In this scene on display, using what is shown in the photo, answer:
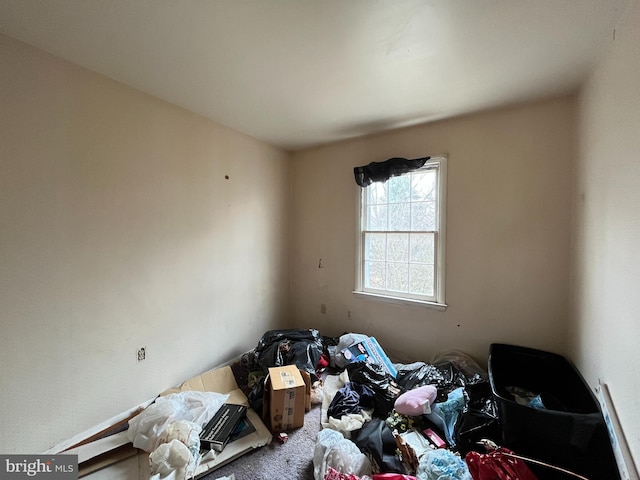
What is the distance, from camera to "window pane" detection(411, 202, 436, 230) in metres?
2.60

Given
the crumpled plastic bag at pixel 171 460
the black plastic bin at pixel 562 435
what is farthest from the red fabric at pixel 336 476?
the black plastic bin at pixel 562 435

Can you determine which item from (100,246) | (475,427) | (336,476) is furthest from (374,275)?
(100,246)

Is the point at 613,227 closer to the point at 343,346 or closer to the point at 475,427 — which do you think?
the point at 475,427

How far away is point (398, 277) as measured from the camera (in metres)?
2.81

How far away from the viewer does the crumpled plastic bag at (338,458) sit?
4.70 feet

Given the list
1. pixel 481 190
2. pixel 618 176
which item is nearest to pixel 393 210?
pixel 481 190

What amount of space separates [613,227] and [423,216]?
1.40 metres

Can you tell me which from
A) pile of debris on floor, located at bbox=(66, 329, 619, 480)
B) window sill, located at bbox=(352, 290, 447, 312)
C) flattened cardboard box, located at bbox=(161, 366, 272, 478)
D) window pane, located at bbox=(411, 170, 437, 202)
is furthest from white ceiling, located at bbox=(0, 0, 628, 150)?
flattened cardboard box, located at bbox=(161, 366, 272, 478)

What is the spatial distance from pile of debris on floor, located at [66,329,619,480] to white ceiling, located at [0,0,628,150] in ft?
6.63

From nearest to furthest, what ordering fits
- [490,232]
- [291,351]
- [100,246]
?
[100,246], [490,232], [291,351]

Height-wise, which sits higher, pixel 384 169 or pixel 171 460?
pixel 384 169

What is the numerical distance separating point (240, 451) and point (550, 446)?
1.74 meters

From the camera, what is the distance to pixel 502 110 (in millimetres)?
2242

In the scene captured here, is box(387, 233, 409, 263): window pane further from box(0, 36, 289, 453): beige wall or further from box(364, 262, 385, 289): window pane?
box(0, 36, 289, 453): beige wall
